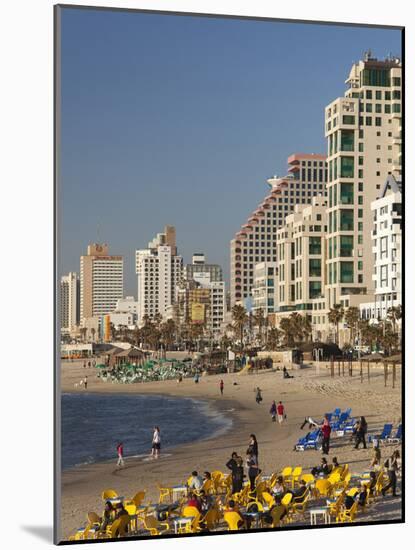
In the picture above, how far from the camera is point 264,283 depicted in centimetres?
1648

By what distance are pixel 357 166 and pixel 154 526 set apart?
6.88 metres

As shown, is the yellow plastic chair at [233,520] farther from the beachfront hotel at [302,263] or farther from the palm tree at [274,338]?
the beachfront hotel at [302,263]

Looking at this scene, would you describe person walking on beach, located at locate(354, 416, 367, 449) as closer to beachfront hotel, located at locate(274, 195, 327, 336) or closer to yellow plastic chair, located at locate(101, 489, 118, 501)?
beachfront hotel, located at locate(274, 195, 327, 336)

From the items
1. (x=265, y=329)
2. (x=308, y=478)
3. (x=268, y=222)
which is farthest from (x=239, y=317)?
(x=308, y=478)

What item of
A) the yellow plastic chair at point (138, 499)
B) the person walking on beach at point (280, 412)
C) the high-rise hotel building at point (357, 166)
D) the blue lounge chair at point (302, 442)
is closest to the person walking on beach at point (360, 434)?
the blue lounge chair at point (302, 442)

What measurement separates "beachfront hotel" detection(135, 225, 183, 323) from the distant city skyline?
0.47 ft

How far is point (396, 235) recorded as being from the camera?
16125 millimetres

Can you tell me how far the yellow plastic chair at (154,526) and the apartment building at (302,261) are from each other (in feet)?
13.7

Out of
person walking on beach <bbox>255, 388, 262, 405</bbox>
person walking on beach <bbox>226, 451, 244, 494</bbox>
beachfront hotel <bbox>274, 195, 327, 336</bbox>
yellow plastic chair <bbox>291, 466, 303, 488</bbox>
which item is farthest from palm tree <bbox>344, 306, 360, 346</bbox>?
person walking on beach <bbox>226, 451, 244, 494</bbox>

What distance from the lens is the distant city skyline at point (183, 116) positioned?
14539 mm

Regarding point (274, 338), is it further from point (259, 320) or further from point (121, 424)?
point (121, 424)
